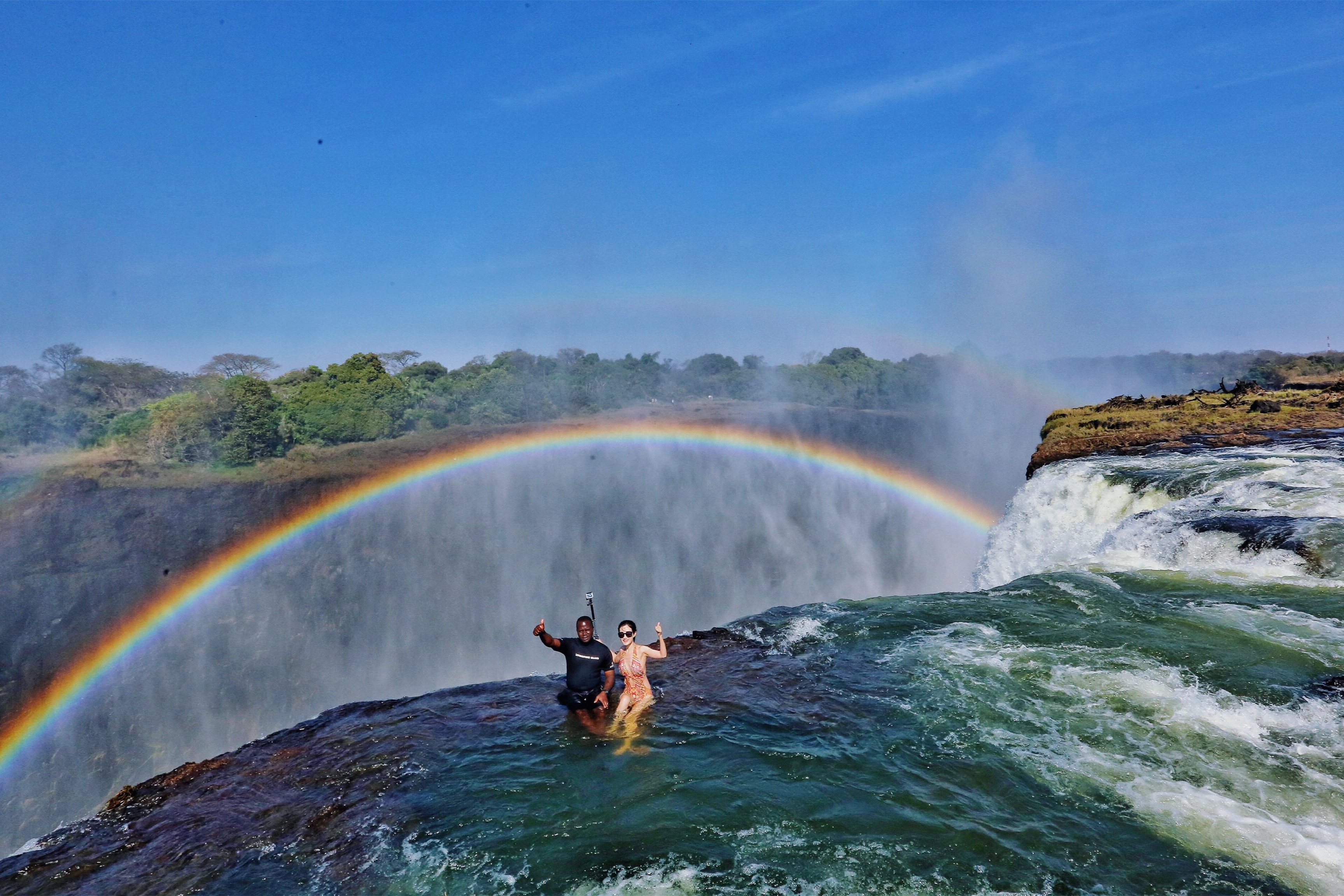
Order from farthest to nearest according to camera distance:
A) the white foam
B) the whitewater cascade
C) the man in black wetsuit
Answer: the whitewater cascade < the man in black wetsuit < the white foam

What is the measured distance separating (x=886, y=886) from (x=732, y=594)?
109 feet

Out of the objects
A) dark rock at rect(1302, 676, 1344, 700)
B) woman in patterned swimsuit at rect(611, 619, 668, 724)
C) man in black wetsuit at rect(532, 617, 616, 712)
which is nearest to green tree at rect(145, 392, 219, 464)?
man in black wetsuit at rect(532, 617, 616, 712)

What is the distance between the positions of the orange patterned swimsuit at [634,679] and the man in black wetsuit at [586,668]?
0.94 feet

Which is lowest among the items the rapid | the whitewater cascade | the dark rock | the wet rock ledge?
the rapid

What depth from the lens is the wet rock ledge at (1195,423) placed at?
20984 millimetres

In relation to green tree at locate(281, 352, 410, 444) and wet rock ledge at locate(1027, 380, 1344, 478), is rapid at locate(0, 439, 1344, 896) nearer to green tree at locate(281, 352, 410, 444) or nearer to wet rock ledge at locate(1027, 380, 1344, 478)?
wet rock ledge at locate(1027, 380, 1344, 478)

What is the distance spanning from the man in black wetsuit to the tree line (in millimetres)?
44044

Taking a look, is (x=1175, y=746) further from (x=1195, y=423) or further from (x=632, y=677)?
(x=1195, y=423)

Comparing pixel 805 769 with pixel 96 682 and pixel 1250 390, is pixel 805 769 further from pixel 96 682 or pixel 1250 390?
pixel 96 682

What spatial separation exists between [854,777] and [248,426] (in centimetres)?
4884

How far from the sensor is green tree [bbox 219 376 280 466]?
45750 millimetres

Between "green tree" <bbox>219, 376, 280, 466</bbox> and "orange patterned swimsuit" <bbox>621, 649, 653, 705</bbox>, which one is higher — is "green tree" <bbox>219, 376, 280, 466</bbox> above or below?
above

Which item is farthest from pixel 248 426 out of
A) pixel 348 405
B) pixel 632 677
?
pixel 632 677

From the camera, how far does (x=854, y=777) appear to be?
725 cm
